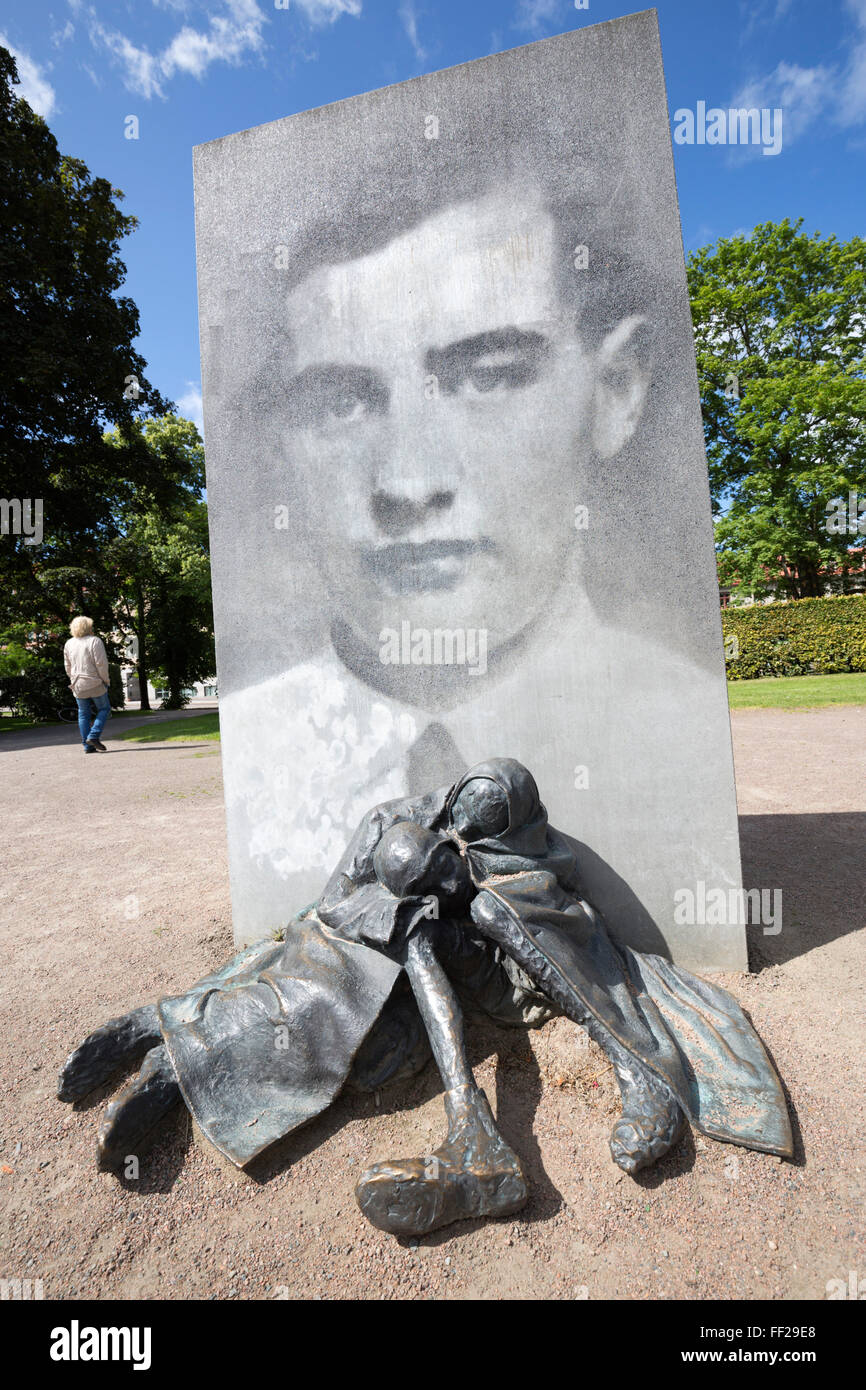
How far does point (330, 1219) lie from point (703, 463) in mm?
3387

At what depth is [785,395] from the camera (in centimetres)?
2216

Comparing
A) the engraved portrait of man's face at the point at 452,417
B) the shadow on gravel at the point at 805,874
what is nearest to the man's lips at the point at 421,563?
the engraved portrait of man's face at the point at 452,417

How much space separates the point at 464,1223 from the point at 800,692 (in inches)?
585

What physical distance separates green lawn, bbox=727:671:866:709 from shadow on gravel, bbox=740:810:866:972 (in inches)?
267

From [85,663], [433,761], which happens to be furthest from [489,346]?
[85,663]

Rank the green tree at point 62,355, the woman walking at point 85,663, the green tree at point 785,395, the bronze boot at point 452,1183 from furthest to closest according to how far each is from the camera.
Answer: the green tree at point 785,395 < the green tree at point 62,355 < the woman walking at point 85,663 < the bronze boot at point 452,1183

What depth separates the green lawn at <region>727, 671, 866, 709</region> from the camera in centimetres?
1284

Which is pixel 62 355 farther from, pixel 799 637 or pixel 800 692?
pixel 799 637

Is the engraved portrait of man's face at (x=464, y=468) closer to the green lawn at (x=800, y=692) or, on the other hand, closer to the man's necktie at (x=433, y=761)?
the man's necktie at (x=433, y=761)

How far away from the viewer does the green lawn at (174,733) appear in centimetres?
1314

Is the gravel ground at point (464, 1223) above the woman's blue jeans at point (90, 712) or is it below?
below

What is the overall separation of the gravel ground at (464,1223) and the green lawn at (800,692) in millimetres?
10179

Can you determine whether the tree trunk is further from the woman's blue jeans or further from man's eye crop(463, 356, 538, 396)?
man's eye crop(463, 356, 538, 396)

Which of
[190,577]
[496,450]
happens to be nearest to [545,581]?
[496,450]
